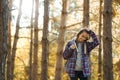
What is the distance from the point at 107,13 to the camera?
29.6 ft

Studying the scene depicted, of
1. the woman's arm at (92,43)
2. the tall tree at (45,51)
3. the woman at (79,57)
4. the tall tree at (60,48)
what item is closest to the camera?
the woman at (79,57)

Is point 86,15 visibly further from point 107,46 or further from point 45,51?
point 107,46

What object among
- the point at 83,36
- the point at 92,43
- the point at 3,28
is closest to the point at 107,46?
the point at 92,43

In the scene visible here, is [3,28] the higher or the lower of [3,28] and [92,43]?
the higher

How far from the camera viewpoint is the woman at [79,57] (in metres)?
8.32

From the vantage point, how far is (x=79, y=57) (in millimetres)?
8398

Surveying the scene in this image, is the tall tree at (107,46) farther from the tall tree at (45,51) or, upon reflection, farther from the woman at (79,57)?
the tall tree at (45,51)

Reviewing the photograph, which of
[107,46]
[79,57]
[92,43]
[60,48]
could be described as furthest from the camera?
[60,48]

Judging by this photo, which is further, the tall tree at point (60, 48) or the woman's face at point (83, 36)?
the tall tree at point (60, 48)

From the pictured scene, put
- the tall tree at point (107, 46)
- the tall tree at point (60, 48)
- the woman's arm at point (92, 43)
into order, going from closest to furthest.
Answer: the woman's arm at point (92, 43), the tall tree at point (107, 46), the tall tree at point (60, 48)

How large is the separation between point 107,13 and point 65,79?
19.9 m

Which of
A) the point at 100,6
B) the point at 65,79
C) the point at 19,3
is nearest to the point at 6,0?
Result: the point at 100,6

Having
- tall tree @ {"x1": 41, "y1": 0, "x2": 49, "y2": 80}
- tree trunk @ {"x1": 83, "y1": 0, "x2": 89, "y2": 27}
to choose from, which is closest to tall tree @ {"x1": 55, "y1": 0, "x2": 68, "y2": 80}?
tall tree @ {"x1": 41, "y1": 0, "x2": 49, "y2": 80}

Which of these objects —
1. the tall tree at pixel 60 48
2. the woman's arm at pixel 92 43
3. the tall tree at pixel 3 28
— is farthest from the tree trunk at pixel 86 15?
the tall tree at pixel 3 28
